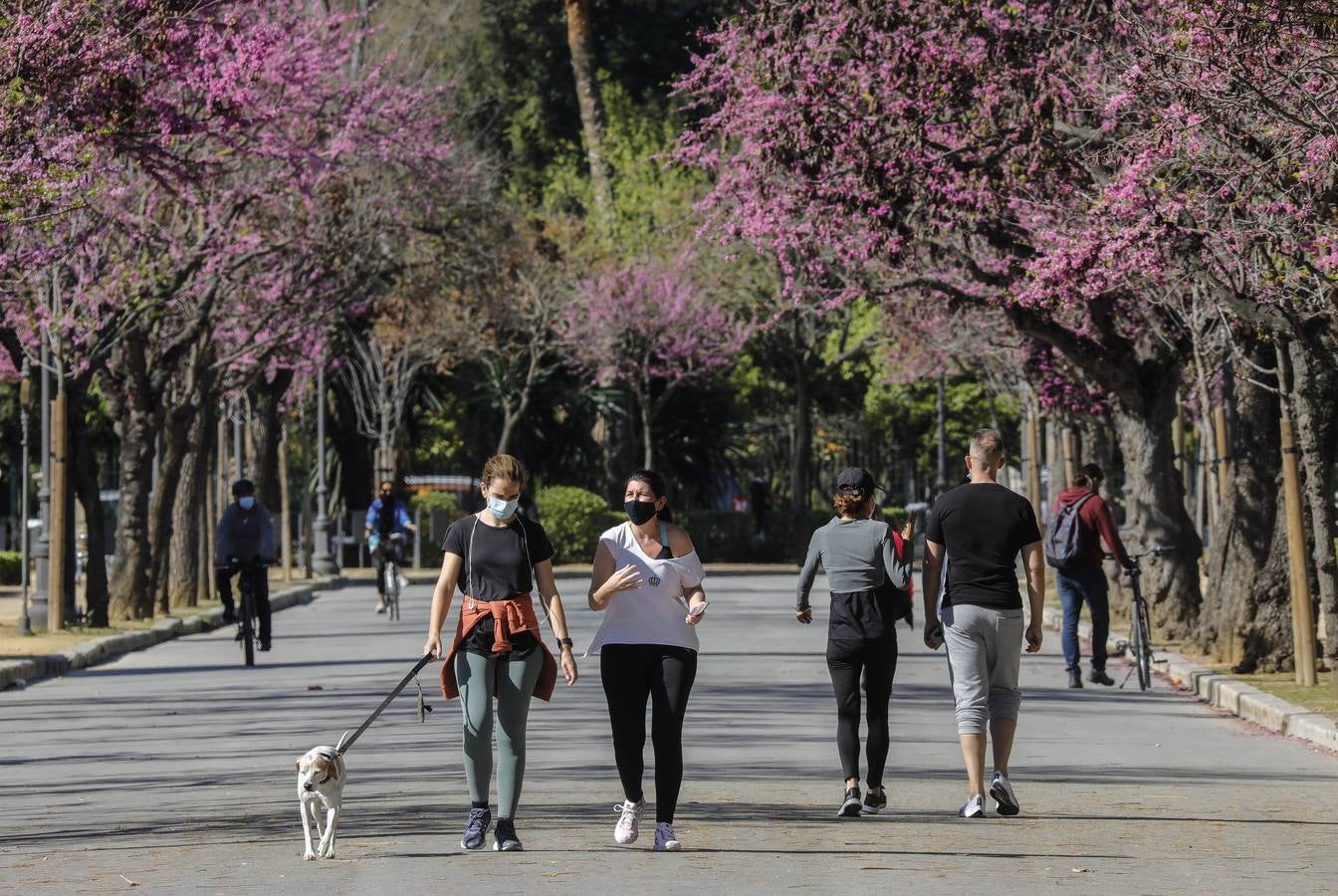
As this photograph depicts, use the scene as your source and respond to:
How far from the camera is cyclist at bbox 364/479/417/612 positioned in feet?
102

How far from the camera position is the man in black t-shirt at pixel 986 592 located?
11.1 meters

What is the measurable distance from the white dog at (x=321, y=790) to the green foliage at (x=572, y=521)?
39.5m

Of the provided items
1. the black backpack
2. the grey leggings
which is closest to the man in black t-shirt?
the grey leggings

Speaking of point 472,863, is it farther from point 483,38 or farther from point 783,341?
point 483,38

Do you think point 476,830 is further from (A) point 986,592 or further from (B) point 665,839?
(A) point 986,592

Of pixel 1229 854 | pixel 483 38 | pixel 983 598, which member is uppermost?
pixel 483 38

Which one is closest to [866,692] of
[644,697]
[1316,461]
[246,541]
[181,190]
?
[644,697]

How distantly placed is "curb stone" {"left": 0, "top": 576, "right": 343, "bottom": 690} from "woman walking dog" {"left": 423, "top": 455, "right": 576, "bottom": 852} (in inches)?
443

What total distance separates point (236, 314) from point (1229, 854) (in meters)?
25.6

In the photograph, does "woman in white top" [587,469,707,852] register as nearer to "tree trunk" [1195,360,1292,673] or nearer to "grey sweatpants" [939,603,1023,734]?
"grey sweatpants" [939,603,1023,734]

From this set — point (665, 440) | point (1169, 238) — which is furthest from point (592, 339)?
point (1169, 238)

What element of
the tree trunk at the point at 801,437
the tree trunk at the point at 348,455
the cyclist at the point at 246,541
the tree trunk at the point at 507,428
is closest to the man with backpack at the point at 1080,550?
the cyclist at the point at 246,541

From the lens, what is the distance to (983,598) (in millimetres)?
11125

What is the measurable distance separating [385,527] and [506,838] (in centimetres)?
2237
